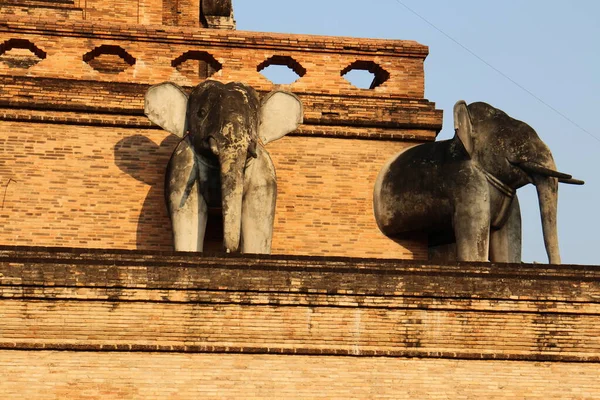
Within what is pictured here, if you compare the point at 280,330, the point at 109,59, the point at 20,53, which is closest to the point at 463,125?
the point at 280,330

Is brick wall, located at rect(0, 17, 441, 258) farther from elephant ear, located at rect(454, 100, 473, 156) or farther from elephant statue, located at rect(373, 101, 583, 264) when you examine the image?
elephant ear, located at rect(454, 100, 473, 156)

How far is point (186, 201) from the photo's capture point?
671 inches

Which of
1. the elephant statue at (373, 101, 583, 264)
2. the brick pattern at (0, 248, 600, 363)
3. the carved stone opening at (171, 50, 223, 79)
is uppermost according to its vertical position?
the carved stone opening at (171, 50, 223, 79)

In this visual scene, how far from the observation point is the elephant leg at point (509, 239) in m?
17.6

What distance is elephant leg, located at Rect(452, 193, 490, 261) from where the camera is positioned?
17.3 metres

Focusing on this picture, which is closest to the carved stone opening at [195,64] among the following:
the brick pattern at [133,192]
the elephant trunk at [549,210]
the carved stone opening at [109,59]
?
the carved stone opening at [109,59]

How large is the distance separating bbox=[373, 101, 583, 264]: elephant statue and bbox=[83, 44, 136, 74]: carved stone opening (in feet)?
12.9

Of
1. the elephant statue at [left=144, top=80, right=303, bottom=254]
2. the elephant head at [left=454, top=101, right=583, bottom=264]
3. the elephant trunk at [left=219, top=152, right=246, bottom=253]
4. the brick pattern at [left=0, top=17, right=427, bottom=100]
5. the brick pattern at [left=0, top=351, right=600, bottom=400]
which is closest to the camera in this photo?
the brick pattern at [left=0, top=351, right=600, bottom=400]

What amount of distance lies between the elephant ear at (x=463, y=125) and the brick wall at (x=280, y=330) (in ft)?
8.82

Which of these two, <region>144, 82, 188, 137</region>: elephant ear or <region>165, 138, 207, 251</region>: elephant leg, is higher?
<region>144, 82, 188, 137</region>: elephant ear

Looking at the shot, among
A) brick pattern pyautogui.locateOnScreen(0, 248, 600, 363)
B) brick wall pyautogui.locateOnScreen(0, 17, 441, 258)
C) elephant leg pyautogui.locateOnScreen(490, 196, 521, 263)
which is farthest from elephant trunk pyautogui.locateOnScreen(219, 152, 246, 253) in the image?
elephant leg pyautogui.locateOnScreen(490, 196, 521, 263)

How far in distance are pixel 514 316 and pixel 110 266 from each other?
3677 millimetres

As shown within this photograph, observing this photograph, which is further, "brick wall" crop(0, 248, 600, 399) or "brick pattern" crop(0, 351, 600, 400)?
"brick wall" crop(0, 248, 600, 399)

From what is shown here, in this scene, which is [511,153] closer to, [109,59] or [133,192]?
[133,192]
